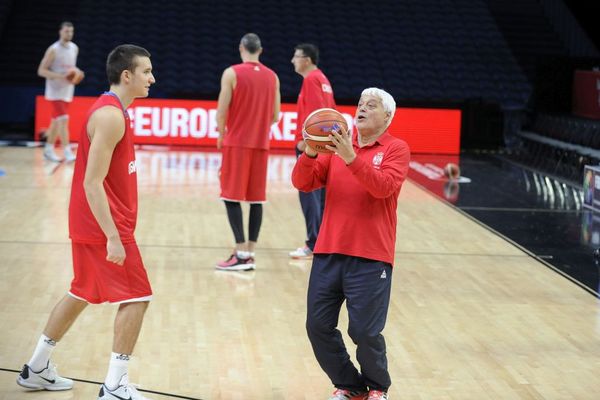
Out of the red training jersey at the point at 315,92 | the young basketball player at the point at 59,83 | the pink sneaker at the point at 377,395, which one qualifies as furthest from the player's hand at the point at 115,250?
the young basketball player at the point at 59,83

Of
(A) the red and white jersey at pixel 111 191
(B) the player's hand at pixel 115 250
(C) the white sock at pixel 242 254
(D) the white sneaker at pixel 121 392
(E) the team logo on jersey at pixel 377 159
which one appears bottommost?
(D) the white sneaker at pixel 121 392

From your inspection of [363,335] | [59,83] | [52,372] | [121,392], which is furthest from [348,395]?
[59,83]

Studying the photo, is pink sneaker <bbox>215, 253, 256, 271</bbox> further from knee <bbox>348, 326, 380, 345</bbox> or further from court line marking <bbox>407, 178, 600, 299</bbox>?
knee <bbox>348, 326, 380, 345</bbox>

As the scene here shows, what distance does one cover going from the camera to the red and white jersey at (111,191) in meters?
4.82

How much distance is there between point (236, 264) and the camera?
27.8ft

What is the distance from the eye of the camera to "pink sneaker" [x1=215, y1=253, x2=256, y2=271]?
8.42 m

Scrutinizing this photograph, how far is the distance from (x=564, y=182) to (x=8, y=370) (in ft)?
36.2

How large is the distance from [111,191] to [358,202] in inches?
47.9

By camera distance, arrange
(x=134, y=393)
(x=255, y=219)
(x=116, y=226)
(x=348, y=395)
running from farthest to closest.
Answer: (x=255, y=219), (x=348, y=395), (x=134, y=393), (x=116, y=226)

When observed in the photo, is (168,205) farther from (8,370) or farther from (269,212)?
(8,370)

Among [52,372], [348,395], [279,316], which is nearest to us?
[348,395]

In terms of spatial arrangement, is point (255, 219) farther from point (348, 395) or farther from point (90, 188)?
point (90, 188)

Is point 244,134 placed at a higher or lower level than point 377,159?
lower

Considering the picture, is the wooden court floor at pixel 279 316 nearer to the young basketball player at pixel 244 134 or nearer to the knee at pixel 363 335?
the young basketball player at pixel 244 134
